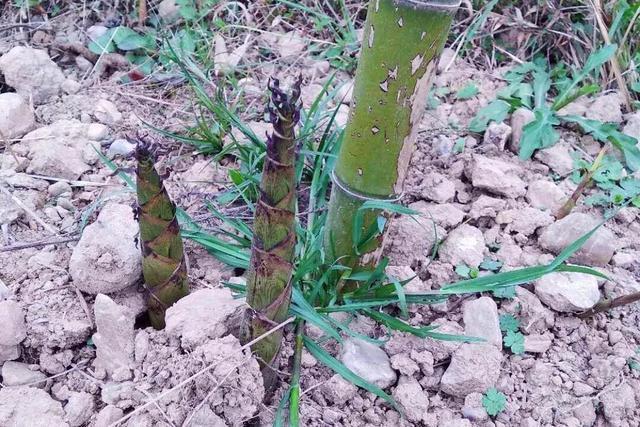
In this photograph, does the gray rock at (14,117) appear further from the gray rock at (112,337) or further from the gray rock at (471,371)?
the gray rock at (471,371)

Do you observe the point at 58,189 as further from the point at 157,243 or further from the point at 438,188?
the point at 438,188

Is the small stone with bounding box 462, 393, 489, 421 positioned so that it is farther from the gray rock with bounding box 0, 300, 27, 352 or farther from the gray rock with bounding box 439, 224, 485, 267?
the gray rock with bounding box 0, 300, 27, 352

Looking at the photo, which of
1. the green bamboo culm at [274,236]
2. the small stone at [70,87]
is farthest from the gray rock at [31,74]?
the green bamboo culm at [274,236]

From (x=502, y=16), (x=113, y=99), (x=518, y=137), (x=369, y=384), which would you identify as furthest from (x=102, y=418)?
(x=502, y=16)

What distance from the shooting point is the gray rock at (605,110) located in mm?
2109

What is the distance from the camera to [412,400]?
1343mm

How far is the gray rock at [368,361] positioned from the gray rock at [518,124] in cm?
92

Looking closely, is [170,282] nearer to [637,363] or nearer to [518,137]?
[637,363]

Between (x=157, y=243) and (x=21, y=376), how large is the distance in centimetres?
41

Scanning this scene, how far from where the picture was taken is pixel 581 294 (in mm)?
1525

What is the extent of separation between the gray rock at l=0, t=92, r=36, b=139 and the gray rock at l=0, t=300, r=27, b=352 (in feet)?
2.40

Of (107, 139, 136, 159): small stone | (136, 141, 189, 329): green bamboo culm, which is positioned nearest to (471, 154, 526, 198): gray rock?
(136, 141, 189, 329): green bamboo culm

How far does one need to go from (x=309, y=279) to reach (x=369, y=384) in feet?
0.99

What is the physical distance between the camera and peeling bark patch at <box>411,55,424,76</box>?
115cm
